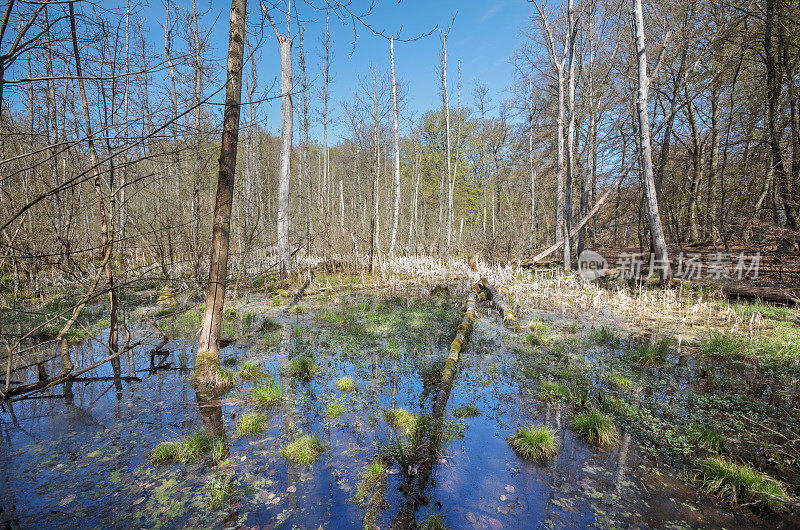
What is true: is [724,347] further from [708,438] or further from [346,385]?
[346,385]

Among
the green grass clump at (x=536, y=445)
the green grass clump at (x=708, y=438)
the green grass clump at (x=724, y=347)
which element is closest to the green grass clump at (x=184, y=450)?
the green grass clump at (x=536, y=445)

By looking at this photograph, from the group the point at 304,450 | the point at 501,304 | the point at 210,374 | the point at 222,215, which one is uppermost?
the point at 222,215

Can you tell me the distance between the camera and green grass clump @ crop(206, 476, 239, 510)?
2.44m

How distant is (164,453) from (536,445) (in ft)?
10.8

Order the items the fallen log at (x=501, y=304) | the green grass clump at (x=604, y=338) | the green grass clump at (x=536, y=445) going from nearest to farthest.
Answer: the green grass clump at (x=536, y=445) < the green grass clump at (x=604, y=338) < the fallen log at (x=501, y=304)

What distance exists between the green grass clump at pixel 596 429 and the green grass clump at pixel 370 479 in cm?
204

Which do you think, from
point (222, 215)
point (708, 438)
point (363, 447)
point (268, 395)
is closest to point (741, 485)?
point (708, 438)

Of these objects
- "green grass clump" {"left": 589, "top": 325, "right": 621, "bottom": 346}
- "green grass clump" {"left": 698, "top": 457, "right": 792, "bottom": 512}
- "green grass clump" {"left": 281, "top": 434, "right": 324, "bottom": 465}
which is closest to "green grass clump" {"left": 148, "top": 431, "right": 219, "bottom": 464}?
"green grass clump" {"left": 281, "top": 434, "right": 324, "bottom": 465}

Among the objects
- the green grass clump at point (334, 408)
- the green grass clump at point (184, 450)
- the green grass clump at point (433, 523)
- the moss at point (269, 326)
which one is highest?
the moss at point (269, 326)

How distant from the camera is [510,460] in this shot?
2.98m

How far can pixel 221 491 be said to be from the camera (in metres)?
2.53

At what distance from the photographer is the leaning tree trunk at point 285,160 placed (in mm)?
11023

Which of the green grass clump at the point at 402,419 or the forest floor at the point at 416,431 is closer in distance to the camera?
the forest floor at the point at 416,431

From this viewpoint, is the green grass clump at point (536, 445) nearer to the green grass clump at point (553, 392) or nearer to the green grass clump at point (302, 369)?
the green grass clump at point (553, 392)
